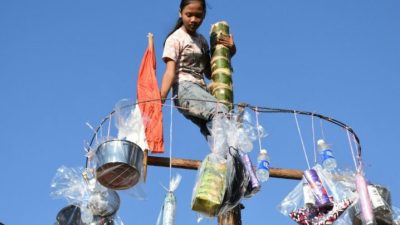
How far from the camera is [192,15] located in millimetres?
5738

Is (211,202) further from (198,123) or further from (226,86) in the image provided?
(226,86)

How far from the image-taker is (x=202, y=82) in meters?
5.50

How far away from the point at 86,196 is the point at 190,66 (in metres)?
1.61

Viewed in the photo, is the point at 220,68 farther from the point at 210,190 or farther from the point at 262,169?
the point at 210,190

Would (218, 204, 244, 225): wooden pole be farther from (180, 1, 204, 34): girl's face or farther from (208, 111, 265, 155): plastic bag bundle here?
(180, 1, 204, 34): girl's face

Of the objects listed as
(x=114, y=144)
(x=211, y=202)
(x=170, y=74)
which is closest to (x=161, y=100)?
(x=170, y=74)

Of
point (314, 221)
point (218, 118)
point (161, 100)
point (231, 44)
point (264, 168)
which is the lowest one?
point (314, 221)

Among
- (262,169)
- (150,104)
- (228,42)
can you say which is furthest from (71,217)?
(228,42)

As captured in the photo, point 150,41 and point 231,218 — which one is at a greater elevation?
point 150,41

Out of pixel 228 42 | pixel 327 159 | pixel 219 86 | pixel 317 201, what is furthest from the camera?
pixel 228 42

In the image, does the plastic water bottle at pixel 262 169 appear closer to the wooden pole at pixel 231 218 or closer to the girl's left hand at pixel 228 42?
the wooden pole at pixel 231 218

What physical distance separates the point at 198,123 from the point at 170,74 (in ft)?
1.72

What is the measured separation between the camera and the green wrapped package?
13.0ft

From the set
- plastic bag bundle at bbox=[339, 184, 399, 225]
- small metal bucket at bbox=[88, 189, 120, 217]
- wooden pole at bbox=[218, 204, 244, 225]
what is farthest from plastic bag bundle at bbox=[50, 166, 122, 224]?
plastic bag bundle at bbox=[339, 184, 399, 225]
